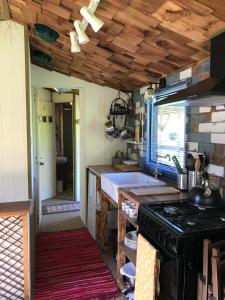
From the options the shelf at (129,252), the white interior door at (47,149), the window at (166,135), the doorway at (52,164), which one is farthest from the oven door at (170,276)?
the white interior door at (47,149)

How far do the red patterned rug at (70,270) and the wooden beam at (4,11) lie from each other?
2546mm

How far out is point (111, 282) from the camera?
2498 mm

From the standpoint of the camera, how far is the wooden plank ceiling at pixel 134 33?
152 centimetres

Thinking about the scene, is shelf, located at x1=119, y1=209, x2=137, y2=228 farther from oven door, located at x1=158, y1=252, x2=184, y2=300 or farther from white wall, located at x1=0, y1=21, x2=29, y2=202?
white wall, located at x1=0, y1=21, x2=29, y2=202

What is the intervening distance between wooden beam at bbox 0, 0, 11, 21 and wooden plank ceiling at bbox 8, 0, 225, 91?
0.04m

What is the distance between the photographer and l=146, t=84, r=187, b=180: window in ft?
7.98

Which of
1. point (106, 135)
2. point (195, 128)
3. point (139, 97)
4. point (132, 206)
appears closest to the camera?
point (132, 206)

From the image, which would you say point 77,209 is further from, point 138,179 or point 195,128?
point 195,128

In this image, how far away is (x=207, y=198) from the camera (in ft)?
5.56

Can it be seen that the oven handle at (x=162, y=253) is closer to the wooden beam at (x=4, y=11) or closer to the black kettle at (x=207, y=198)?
the black kettle at (x=207, y=198)

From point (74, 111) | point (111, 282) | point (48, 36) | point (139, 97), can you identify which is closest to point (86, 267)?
point (111, 282)

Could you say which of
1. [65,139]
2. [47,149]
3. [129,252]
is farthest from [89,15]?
[65,139]

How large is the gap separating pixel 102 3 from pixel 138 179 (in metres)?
1.88

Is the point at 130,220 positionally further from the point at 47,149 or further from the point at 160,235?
the point at 47,149
